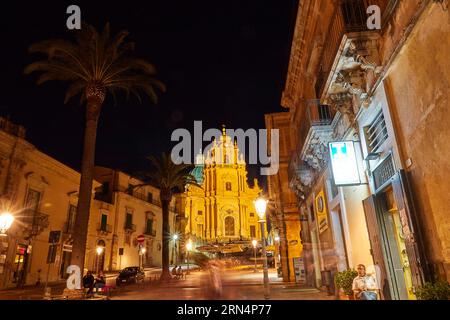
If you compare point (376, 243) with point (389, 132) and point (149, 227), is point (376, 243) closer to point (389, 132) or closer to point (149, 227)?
point (389, 132)

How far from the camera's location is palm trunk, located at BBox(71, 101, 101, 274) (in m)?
14.0

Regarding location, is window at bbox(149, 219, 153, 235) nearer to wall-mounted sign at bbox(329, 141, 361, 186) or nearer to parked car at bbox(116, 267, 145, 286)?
parked car at bbox(116, 267, 145, 286)

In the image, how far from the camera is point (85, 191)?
14.7 meters

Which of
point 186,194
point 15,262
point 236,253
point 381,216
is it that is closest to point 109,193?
point 15,262

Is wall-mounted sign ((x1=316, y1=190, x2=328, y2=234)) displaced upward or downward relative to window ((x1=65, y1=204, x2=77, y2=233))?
downward

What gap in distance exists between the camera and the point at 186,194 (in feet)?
241

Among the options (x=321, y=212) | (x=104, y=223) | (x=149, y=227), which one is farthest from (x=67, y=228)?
(x=321, y=212)

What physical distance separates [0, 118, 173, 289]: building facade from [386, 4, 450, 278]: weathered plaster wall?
1383 centimetres

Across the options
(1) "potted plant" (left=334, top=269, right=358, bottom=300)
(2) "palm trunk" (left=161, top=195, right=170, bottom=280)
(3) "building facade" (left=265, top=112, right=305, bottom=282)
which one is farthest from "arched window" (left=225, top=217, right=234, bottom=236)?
(1) "potted plant" (left=334, top=269, right=358, bottom=300)

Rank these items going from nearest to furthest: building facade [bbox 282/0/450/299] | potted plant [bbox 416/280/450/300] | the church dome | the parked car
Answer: potted plant [bbox 416/280/450/300]
building facade [bbox 282/0/450/299]
the parked car
the church dome

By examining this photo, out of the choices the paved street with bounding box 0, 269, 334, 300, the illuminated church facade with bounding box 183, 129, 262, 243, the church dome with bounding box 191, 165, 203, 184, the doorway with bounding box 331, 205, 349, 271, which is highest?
the church dome with bounding box 191, 165, 203, 184

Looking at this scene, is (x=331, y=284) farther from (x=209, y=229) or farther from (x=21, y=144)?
(x=209, y=229)

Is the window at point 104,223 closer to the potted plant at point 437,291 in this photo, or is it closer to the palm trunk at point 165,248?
the palm trunk at point 165,248

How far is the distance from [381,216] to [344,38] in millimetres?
5053
